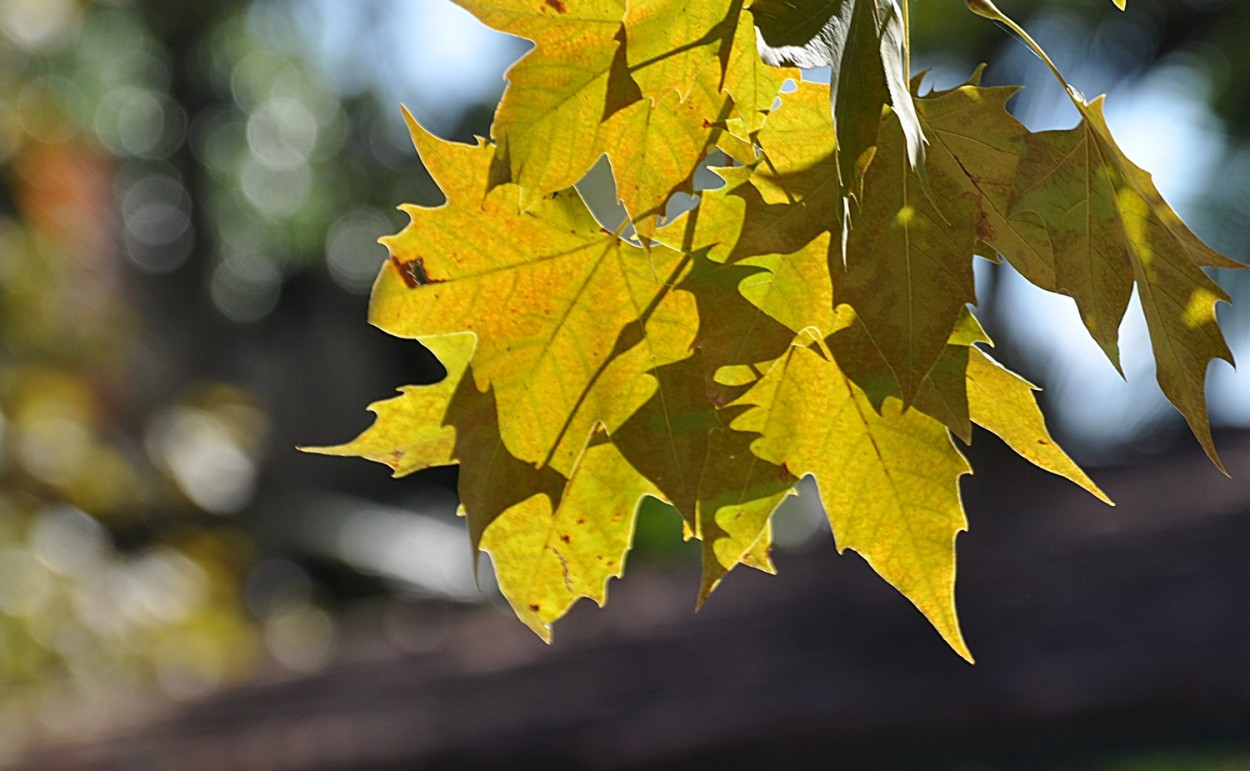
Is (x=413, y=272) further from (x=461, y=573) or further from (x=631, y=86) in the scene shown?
(x=461, y=573)

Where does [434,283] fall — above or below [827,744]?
above

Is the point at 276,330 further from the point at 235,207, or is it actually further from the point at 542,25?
the point at 542,25

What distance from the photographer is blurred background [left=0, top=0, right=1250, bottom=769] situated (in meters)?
2.41

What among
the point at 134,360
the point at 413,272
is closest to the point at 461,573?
the point at 134,360

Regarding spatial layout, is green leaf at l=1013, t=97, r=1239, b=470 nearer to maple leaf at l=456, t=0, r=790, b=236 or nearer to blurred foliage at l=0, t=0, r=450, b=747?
maple leaf at l=456, t=0, r=790, b=236

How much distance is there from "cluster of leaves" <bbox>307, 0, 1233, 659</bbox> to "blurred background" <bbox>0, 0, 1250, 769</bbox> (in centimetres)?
183

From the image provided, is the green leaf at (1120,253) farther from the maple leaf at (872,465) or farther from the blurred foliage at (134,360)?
the blurred foliage at (134,360)

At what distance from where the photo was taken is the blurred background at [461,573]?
2.41 meters

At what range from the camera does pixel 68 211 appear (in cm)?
586

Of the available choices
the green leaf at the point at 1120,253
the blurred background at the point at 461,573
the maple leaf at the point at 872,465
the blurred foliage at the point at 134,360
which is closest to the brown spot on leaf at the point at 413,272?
the maple leaf at the point at 872,465

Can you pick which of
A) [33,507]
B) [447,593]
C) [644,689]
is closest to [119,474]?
[33,507]

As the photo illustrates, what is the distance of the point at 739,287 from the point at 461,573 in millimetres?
7296

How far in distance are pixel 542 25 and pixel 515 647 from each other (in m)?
3.08

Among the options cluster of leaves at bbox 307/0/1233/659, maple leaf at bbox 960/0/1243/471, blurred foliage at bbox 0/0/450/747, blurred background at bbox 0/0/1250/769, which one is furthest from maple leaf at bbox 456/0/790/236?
blurred foliage at bbox 0/0/450/747
